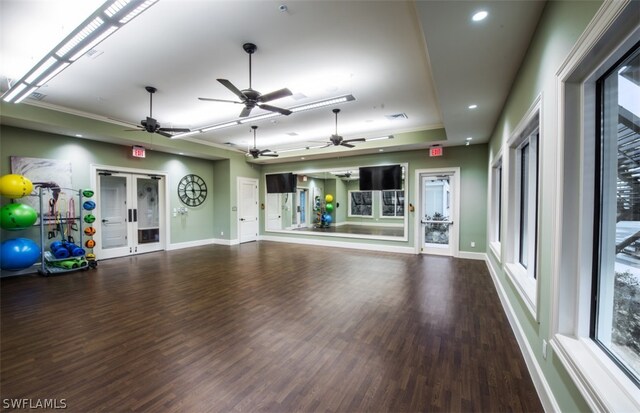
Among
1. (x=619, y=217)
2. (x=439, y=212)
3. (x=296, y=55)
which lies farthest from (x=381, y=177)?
(x=619, y=217)

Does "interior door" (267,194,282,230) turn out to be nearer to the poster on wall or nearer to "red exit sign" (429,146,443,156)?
the poster on wall

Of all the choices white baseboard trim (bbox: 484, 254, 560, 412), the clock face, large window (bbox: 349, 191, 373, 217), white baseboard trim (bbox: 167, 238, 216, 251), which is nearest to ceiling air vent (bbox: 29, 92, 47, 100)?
the clock face

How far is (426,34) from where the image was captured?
2.35 meters

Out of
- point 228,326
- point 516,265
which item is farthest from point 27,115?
point 516,265

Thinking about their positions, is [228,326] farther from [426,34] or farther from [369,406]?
[426,34]

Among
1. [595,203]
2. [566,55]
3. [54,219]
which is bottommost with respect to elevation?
[54,219]

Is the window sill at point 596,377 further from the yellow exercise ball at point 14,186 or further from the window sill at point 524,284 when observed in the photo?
the yellow exercise ball at point 14,186

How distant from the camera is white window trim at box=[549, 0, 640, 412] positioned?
136 cm

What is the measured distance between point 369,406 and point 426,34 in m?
3.06

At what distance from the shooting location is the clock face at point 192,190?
8.31 m

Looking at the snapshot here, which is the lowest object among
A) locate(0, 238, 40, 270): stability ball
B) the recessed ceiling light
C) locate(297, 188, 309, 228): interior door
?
locate(0, 238, 40, 270): stability ball

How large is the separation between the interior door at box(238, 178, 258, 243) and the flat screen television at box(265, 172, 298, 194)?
539mm

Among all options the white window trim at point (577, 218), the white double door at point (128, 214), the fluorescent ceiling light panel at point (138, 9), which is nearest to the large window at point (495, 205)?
the white window trim at point (577, 218)

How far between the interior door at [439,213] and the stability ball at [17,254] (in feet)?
27.7
